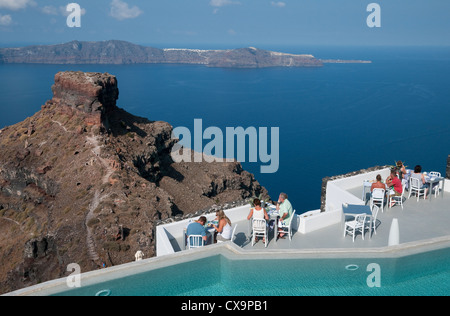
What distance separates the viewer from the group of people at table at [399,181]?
1241 cm

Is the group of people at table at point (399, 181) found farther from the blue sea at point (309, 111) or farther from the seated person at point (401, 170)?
the blue sea at point (309, 111)

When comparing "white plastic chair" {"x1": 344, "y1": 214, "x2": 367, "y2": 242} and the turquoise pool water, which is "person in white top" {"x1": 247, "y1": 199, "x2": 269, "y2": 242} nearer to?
the turquoise pool water

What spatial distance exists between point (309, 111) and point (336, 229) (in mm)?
93610

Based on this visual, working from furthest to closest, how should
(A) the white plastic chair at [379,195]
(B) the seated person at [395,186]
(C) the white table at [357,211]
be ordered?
1. (B) the seated person at [395,186]
2. (A) the white plastic chair at [379,195]
3. (C) the white table at [357,211]

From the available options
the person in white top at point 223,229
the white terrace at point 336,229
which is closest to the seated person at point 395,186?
the white terrace at point 336,229

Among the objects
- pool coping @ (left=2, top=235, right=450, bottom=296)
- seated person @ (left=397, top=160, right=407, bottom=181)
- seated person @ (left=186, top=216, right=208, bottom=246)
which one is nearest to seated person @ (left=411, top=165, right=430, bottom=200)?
seated person @ (left=397, top=160, right=407, bottom=181)

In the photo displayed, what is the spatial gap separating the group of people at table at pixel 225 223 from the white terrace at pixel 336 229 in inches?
21.6

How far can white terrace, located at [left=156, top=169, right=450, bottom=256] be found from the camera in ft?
34.7

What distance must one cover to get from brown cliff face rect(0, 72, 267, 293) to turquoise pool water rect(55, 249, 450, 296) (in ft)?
38.4

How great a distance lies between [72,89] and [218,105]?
78074 mm

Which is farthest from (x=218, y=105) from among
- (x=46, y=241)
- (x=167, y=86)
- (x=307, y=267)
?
(x=307, y=267)

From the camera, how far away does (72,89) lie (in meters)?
35.7

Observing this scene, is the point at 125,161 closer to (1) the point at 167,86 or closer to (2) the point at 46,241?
(2) the point at 46,241

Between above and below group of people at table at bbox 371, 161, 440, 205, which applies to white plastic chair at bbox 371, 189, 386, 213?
below
